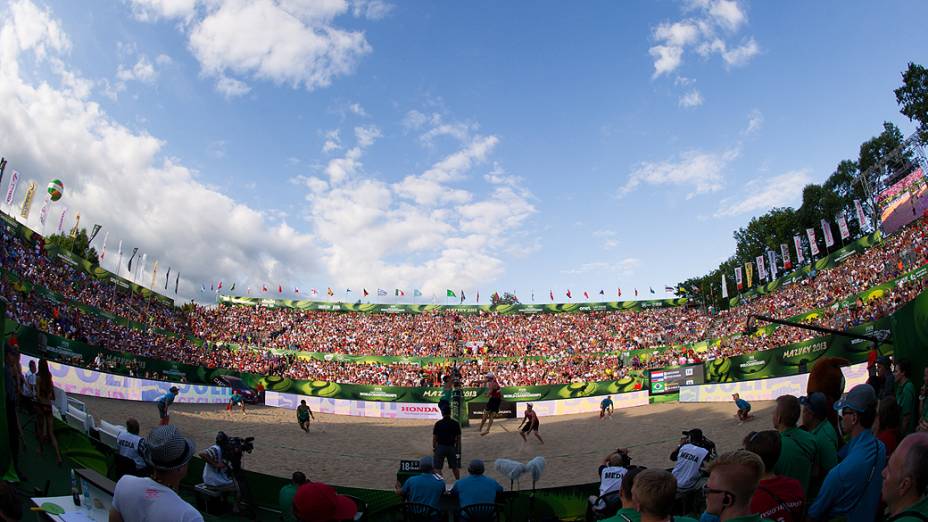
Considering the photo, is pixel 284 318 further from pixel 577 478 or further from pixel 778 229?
pixel 778 229

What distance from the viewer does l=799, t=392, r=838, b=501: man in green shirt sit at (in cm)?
478

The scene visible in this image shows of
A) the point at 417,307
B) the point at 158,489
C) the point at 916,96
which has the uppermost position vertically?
the point at 916,96

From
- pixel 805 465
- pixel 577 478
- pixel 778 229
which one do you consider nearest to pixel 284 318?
pixel 577 478

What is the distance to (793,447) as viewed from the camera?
4.32 meters

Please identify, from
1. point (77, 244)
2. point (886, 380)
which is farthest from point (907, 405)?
point (77, 244)

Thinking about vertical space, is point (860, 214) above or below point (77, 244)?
below

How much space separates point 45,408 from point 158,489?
7.75m

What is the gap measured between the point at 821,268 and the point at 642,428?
2853 centimetres

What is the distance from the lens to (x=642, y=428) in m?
22.4

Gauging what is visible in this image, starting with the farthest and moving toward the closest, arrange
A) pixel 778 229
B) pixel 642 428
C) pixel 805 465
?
1. pixel 778 229
2. pixel 642 428
3. pixel 805 465

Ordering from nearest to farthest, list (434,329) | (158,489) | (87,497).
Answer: (158,489), (87,497), (434,329)

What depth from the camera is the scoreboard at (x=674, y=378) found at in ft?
96.5

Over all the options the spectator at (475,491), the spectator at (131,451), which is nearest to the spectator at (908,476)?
the spectator at (475,491)

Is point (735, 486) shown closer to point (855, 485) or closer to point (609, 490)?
point (855, 485)
